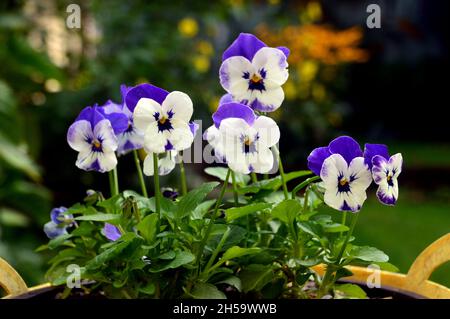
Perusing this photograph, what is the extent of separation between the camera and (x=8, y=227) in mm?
2689

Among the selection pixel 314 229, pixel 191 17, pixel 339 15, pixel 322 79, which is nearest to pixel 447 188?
pixel 322 79

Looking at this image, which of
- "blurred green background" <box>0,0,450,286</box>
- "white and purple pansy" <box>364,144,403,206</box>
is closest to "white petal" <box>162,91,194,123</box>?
"white and purple pansy" <box>364,144,403,206</box>

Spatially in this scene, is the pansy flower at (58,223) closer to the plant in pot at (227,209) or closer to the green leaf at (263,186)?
the plant in pot at (227,209)

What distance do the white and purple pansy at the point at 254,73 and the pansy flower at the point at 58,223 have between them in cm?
30

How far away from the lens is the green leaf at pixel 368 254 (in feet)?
2.59

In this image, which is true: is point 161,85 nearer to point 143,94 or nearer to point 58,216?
point 58,216

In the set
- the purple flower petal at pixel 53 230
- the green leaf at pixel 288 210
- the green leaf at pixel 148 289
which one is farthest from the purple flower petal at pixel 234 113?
the purple flower petal at pixel 53 230

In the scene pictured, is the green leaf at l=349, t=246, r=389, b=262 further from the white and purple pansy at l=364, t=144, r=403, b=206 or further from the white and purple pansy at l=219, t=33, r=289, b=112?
the white and purple pansy at l=219, t=33, r=289, b=112

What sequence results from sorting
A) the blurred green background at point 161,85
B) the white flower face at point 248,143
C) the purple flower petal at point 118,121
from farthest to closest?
the blurred green background at point 161,85 → the purple flower petal at point 118,121 → the white flower face at point 248,143

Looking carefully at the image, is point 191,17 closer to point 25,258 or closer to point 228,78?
point 25,258

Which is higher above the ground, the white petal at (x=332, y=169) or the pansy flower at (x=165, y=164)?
the pansy flower at (x=165, y=164)

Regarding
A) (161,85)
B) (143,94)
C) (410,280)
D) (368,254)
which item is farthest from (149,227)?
(161,85)

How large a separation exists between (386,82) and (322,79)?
126cm

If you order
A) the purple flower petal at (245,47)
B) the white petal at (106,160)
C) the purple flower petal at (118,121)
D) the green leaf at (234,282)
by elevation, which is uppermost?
the purple flower petal at (245,47)
